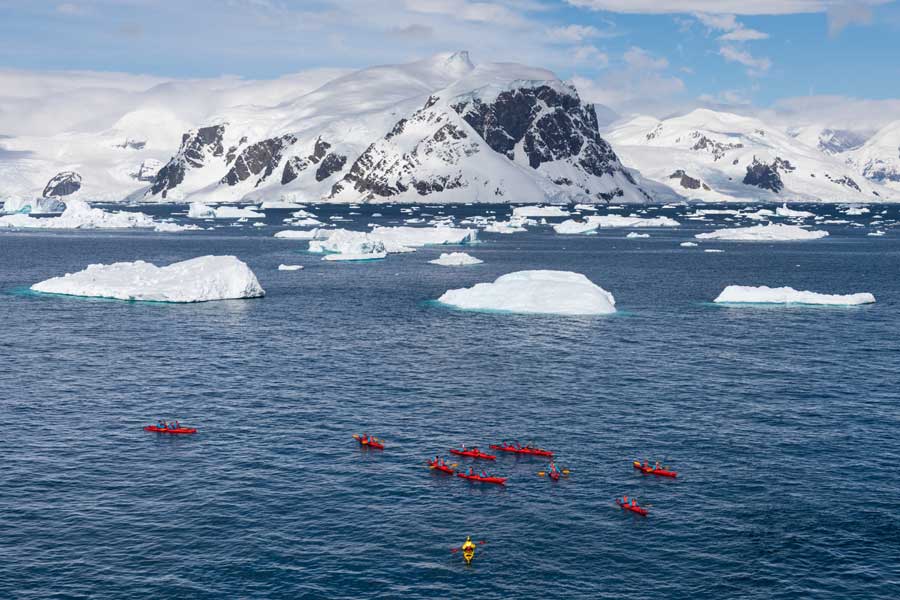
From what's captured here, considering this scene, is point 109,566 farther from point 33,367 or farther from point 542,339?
point 542,339

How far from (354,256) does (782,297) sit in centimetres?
7749

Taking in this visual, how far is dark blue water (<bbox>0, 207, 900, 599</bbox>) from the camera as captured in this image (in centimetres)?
4181

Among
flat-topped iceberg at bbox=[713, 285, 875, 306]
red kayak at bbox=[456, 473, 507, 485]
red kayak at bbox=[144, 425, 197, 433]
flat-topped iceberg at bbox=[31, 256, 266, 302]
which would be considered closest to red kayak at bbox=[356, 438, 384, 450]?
red kayak at bbox=[456, 473, 507, 485]

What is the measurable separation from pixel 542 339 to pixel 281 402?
30.9 m

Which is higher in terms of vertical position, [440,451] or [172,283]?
[172,283]

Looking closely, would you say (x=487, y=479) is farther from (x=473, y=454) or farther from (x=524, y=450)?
(x=524, y=450)

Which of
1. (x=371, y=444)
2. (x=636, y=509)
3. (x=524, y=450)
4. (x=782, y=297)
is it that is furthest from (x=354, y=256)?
(x=636, y=509)

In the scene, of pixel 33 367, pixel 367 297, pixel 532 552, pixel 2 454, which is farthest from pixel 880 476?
pixel 367 297

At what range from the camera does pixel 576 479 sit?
52781 millimetres

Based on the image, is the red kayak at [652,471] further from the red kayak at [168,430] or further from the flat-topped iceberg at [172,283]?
the flat-topped iceberg at [172,283]

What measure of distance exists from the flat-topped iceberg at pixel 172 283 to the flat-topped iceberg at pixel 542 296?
Answer: 26.3m

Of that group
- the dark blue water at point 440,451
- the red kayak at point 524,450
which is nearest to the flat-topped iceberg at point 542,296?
the dark blue water at point 440,451

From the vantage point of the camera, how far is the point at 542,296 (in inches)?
4082

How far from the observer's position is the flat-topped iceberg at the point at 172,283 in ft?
368
